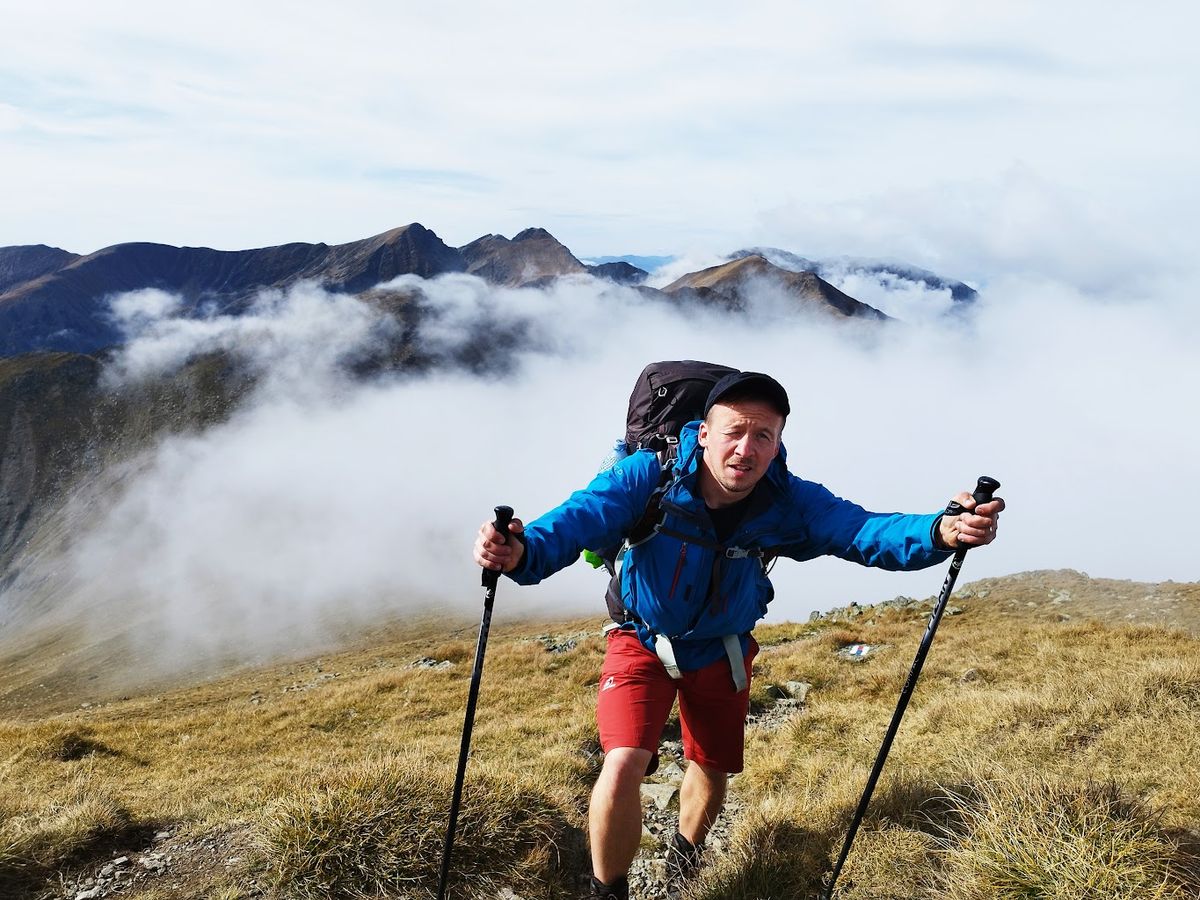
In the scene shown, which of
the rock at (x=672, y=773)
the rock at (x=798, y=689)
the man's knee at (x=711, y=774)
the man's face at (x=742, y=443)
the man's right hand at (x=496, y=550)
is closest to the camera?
the man's right hand at (x=496, y=550)

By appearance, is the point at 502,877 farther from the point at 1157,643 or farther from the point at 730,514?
the point at 1157,643

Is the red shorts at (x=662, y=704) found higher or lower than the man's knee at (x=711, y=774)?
higher

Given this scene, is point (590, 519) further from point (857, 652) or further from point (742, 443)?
point (857, 652)

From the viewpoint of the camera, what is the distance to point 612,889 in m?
5.20

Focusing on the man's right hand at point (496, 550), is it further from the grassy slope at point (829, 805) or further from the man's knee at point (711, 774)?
the grassy slope at point (829, 805)

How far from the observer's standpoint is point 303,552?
190 metres

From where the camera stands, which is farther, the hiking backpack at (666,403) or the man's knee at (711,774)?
the hiking backpack at (666,403)

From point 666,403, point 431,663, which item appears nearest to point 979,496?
point 666,403

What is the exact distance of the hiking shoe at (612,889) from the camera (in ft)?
17.1

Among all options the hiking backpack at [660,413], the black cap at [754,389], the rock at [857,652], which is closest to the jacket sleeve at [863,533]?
the black cap at [754,389]

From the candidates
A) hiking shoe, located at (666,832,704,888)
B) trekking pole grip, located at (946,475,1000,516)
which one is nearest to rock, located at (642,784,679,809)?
hiking shoe, located at (666,832,704,888)

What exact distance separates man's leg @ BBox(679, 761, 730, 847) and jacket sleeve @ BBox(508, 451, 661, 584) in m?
2.30

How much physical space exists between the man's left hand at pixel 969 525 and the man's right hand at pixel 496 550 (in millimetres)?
2812

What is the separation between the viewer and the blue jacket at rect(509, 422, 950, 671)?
5.07 meters
